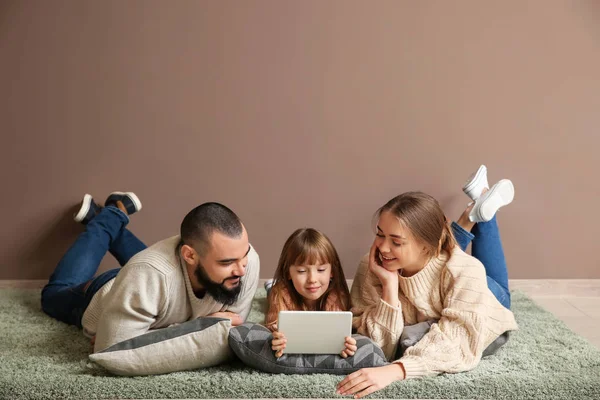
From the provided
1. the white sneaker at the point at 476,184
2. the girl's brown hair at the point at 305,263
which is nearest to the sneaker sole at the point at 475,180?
the white sneaker at the point at 476,184

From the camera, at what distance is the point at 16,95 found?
324cm

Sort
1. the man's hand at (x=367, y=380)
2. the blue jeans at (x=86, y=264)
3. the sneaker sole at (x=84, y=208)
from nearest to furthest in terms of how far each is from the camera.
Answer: the man's hand at (x=367, y=380), the blue jeans at (x=86, y=264), the sneaker sole at (x=84, y=208)

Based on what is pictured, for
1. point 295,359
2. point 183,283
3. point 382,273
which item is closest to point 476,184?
point 382,273

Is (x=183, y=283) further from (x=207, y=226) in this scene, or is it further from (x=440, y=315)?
(x=440, y=315)

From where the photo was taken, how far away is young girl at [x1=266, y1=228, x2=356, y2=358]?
2.54 meters

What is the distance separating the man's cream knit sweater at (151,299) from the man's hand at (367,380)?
558mm

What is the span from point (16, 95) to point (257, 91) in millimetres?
1086

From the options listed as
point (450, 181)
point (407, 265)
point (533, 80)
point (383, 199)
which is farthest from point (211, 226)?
point (533, 80)

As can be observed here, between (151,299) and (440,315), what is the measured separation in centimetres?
100

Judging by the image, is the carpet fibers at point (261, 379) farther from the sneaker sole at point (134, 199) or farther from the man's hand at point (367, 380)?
the sneaker sole at point (134, 199)

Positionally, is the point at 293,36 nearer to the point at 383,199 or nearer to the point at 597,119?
the point at 383,199

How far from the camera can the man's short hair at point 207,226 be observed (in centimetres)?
237

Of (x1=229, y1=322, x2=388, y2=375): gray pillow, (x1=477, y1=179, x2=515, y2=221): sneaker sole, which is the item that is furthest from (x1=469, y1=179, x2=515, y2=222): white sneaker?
(x1=229, y1=322, x2=388, y2=375): gray pillow

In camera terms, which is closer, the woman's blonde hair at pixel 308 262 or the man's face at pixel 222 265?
the man's face at pixel 222 265
